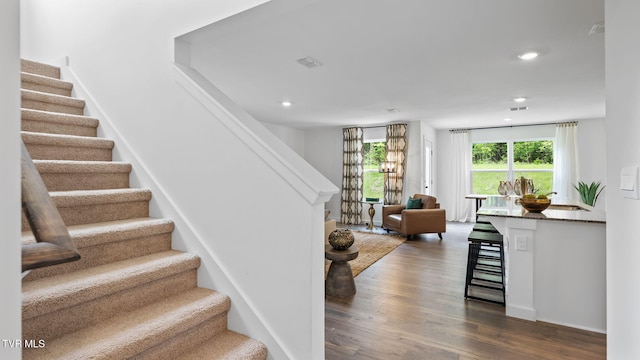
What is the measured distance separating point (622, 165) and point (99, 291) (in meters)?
2.20

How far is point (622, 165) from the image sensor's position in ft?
4.04

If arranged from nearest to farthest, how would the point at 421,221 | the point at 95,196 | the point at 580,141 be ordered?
the point at 95,196 < the point at 421,221 < the point at 580,141

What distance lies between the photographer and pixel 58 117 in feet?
7.12

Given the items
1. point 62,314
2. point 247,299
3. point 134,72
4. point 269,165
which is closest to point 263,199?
point 269,165

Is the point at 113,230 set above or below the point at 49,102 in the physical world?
below

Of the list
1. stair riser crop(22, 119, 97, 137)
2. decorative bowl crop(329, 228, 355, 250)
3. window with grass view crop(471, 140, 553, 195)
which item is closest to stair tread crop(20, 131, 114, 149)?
stair riser crop(22, 119, 97, 137)

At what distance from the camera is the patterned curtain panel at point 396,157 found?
6.98m

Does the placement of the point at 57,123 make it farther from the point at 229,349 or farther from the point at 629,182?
the point at 629,182

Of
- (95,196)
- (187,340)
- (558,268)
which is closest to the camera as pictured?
(187,340)

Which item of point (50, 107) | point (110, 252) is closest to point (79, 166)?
point (110, 252)

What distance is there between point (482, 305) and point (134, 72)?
349cm

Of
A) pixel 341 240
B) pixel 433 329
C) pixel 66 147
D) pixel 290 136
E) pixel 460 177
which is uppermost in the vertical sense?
pixel 290 136
